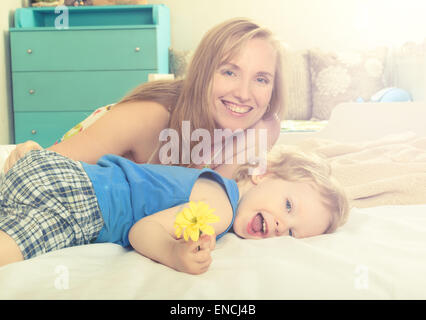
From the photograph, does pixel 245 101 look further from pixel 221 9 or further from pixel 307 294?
pixel 221 9

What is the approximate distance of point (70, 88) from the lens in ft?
6.51

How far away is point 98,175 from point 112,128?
195 mm

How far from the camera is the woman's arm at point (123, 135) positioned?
0.82 m

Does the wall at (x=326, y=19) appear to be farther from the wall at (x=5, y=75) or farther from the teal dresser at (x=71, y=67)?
the wall at (x=5, y=75)

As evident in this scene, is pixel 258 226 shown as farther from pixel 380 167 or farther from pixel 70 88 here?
pixel 70 88

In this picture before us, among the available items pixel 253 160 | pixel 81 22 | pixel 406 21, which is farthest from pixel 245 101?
pixel 81 22

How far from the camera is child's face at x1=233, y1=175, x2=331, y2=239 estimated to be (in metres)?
0.68

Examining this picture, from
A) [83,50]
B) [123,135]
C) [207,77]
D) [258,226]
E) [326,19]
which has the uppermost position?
[326,19]

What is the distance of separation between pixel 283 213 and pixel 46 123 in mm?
1573

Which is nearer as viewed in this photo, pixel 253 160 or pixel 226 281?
pixel 226 281

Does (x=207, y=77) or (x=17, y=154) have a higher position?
(x=207, y=77)

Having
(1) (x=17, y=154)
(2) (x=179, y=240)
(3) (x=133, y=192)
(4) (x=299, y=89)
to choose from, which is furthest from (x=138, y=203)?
(4) (x=299, y=89)

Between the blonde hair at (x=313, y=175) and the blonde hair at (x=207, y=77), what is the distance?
→ 121mm
